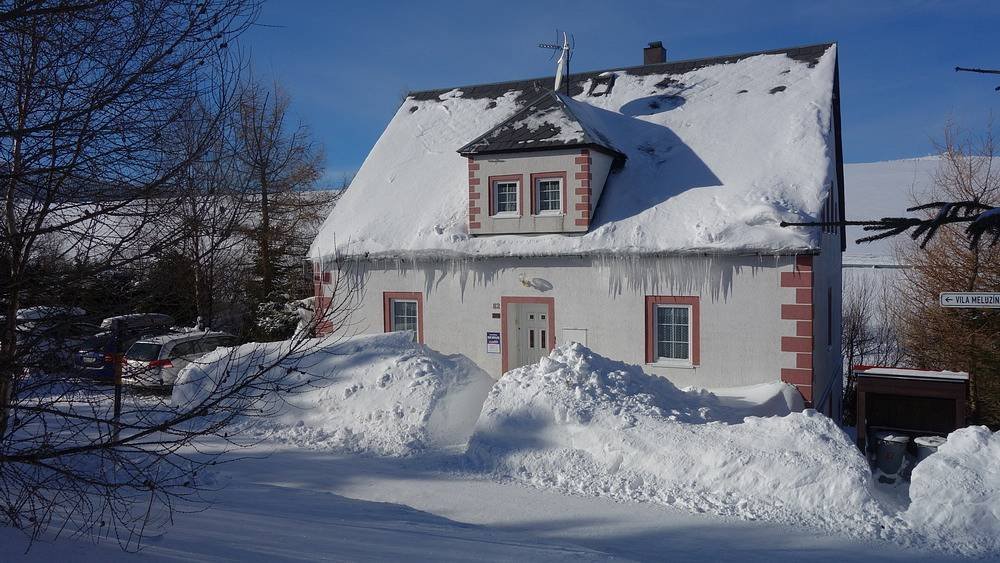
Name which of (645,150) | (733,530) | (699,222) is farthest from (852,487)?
(645,150)

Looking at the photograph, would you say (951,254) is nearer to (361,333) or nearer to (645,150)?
(645,150)

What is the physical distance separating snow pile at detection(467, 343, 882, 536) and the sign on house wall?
3.57 metres

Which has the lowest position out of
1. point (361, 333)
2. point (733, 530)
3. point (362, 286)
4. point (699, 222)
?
point (733, 530)

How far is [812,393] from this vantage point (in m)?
13.1

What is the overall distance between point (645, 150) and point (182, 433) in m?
13.4

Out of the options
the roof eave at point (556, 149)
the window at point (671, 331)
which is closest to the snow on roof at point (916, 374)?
the window at point (671, 331)

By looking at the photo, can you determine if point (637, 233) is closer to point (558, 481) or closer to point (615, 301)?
point (615, 301)

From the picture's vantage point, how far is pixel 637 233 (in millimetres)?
14109

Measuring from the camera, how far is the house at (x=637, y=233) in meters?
13.3

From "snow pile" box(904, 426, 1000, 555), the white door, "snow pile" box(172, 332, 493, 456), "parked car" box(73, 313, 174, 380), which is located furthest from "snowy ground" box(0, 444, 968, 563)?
the white door

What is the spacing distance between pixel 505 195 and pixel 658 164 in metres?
3.39

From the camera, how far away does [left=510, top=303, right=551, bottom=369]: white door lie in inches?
598

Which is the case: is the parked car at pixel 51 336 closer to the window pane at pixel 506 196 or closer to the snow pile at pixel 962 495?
the snow pile at pixel 962 495

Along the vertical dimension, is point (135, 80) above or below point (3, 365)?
above
